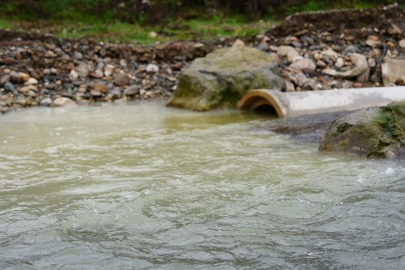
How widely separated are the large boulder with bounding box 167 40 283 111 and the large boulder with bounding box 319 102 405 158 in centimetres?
409

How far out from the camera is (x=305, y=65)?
39.0ft

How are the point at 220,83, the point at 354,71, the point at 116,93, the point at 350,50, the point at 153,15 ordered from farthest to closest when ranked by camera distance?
the point at 153,15
the point at 350,50
the point at 354,71
the point at 116,93
the point at 220,83

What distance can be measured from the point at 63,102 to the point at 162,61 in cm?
297

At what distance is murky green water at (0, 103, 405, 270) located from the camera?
3146 mm

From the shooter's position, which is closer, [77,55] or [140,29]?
[77,55]

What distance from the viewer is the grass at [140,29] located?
14562 millimetres

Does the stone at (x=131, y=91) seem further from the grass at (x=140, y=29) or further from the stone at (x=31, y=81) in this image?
the grass at (x=140, y=29)

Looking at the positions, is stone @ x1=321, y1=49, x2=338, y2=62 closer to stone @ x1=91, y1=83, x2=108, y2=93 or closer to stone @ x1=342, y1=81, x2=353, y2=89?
stone @ x1=342, y1=81, x2=353, y2=89

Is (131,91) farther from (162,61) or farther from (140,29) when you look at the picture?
(140,29)

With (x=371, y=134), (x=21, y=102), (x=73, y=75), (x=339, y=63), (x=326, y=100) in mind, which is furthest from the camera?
(x=339, y=63)

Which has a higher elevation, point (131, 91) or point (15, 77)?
point (15, 77)

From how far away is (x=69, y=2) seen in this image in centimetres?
1856

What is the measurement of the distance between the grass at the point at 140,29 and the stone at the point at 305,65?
2867 mm

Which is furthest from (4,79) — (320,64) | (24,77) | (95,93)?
(320,64)
